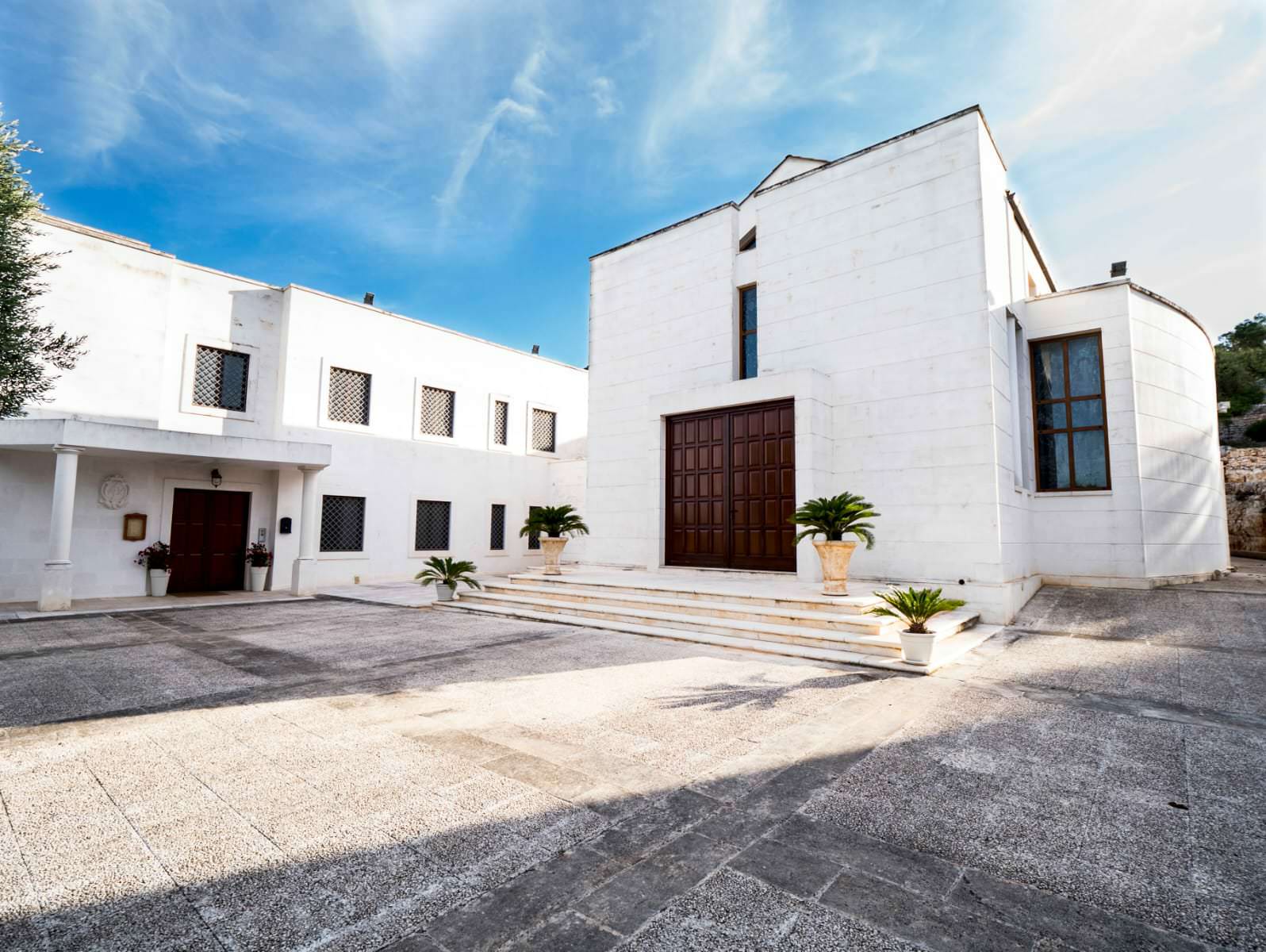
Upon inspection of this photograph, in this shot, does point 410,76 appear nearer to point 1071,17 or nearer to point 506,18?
point 506,18

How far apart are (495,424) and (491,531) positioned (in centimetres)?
329

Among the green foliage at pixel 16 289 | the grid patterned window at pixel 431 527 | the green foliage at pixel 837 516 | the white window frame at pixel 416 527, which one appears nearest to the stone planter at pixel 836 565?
the green foliage at pixel 837 516

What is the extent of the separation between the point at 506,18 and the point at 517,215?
19.7 ft

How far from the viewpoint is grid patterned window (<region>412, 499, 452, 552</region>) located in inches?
632

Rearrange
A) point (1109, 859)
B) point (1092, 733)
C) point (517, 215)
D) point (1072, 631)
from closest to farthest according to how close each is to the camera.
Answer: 1. point (1109, 859)
2. point (1092, 733)
3. point (1072, 631)
4. point (517, 215)

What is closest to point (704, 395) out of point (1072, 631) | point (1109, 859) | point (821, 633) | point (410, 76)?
point (821, 633)

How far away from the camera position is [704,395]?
434 inches

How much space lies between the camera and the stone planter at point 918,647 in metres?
5.58

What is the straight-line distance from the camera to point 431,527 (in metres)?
16.4

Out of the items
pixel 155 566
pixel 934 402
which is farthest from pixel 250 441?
pixel 934 402

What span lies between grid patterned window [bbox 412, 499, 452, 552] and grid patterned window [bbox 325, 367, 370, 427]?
277 centimetres

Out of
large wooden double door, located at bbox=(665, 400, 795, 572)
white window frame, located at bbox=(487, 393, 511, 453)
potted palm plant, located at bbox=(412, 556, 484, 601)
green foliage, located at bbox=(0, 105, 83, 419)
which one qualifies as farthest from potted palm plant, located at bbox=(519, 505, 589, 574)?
green foliage, located at bbox=(0, 105, 83, 419)

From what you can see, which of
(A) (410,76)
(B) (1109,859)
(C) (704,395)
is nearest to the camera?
(B) (1109,859)

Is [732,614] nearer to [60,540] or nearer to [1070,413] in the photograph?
[1070,413]
